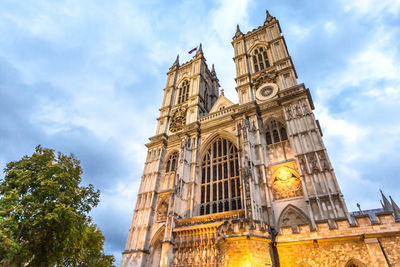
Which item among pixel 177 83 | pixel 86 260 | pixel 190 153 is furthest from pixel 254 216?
pixel 177 83

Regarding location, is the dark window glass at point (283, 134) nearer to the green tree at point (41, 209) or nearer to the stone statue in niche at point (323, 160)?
the stone statue in niche at point (323, 160)

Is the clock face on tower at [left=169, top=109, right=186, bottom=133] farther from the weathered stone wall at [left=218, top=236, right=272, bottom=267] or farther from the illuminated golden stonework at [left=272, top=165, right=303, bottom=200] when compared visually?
the weathered stone wall at [left=218, top=236, right=272, bottom=267]

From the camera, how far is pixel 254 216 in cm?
1523

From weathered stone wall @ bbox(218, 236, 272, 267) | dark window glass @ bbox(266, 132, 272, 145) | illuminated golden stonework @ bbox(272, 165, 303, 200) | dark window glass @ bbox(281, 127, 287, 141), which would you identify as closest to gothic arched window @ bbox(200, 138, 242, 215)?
dark window glass @ bbox(266, 132, 272, 145)

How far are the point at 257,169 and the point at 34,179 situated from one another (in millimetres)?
14852

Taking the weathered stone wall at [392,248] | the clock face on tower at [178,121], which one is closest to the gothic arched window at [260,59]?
the clock face on tower at [178,121]

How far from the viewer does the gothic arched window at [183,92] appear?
31.6 m

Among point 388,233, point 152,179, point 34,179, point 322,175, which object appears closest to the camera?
point 388,233

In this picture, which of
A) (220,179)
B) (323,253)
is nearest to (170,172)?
(220,179)

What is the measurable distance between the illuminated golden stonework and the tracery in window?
10267 mm

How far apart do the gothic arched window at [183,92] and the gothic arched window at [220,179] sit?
10.3m

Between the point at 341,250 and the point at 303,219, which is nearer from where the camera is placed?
the point at 341,250

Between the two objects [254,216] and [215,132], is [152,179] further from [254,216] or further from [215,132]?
[254,216]

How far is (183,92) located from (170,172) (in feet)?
43.1
